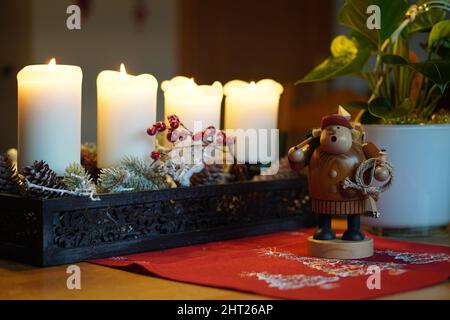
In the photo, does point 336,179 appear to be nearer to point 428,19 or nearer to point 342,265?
point 342,265

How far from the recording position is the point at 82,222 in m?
0.99

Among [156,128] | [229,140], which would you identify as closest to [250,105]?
[229,140]

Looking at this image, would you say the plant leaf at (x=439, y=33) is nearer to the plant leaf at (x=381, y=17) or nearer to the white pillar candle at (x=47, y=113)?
the plant leaf at (x=381, y=17)

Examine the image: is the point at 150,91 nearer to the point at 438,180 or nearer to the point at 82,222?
the point at 82,222

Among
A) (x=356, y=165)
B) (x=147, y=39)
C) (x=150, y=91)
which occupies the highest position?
(x=147, y=39)

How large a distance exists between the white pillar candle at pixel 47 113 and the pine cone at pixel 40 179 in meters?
0.07

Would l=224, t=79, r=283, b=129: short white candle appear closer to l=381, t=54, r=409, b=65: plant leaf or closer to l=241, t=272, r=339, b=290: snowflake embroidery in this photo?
l=381, t=54, r=409, b=65: plant leaf

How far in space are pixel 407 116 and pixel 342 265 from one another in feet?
1.20

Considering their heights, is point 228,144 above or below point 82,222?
above

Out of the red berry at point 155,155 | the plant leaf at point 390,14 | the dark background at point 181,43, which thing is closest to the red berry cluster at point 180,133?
the red berry at point 155,155

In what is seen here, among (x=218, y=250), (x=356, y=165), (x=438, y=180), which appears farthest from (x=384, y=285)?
(x=438, y=180)

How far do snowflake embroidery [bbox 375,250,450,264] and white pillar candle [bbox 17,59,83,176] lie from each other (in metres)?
0.49

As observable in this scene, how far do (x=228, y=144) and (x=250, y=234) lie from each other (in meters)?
0.16

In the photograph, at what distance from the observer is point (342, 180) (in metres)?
1.00
